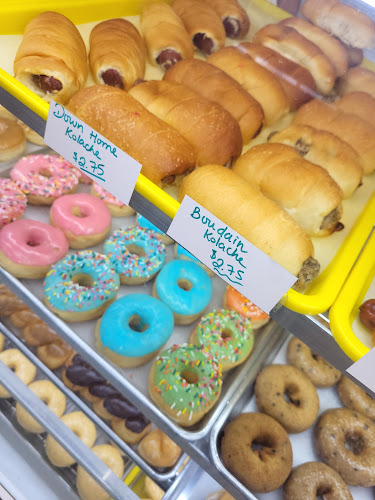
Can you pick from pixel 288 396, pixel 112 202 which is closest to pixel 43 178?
pixel 112 202

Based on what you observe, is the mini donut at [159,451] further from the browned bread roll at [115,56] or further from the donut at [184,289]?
the browned bread roll at [115,56]

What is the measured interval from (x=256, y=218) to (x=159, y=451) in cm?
101

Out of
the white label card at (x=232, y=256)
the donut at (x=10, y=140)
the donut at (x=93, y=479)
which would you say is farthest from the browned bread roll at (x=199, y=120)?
the donut at (x=93, y=479)

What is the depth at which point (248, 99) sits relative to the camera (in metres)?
1.15

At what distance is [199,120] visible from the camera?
1.04 metres

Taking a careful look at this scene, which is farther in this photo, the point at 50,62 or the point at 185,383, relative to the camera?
the point at 185,383

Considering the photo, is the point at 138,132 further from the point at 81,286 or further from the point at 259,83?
the point at 81,286

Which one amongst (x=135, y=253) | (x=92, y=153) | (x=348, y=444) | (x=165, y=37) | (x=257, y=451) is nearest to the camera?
(x=92, y=153)

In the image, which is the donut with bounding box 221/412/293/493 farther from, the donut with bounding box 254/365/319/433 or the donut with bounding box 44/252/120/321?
the donut with bounding box 44/252/120/321

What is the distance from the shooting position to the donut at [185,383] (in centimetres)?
131

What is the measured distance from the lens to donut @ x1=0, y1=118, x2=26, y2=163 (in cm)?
178

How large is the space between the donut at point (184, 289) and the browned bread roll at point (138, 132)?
65 cm

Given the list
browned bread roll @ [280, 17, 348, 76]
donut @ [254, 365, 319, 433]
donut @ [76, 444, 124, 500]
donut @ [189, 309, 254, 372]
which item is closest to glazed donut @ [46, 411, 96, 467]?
donut @ [76, 444, 124, 500]

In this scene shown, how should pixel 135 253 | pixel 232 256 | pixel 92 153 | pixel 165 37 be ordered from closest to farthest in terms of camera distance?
pixel 232 256
pixel 92 153
pixel 165 37
pixel 135 253
